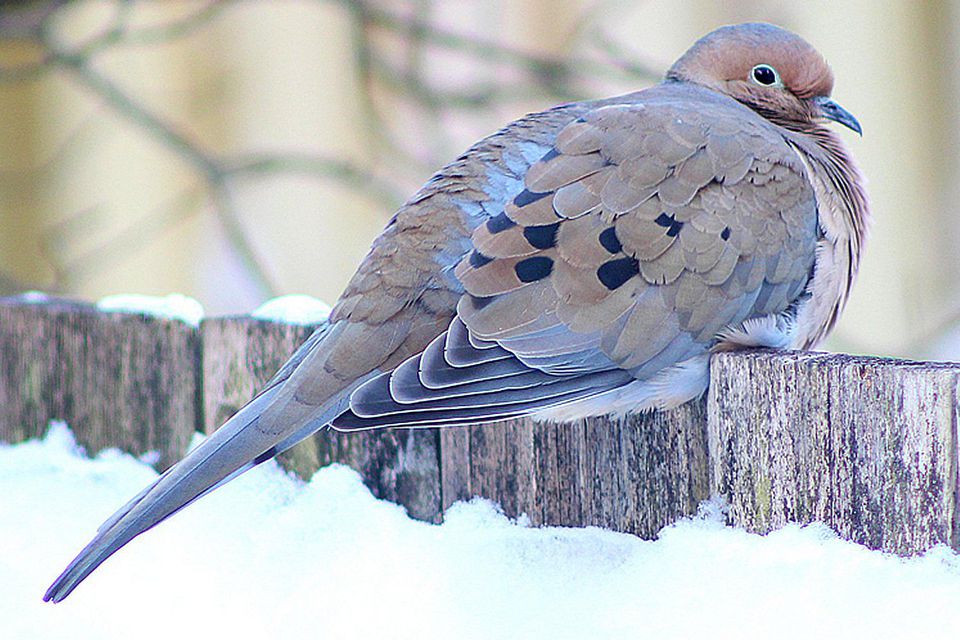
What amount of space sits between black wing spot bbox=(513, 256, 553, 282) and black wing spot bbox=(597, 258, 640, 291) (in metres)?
0.08

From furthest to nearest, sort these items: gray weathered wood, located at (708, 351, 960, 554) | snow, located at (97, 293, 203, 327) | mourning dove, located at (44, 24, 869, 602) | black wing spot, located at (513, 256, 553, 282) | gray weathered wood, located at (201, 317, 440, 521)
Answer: snow, located at (97, 293, 203, 327)
gray weathered wood, located at (201, 317, 440, 521)
black wing spot, located at (513, 256, 553, 282)
mourning dove, located at (44, 24, 869, 602)
gray weathered wood, located at (708, 351, 960, 554)

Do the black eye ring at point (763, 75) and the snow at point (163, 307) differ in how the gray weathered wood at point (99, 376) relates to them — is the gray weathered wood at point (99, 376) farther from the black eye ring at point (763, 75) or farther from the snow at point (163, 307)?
the black eye ring at point (763, 75)

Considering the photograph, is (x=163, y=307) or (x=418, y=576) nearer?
(x=418, y=576)

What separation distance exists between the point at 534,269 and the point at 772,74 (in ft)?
3.53

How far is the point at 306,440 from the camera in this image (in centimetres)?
228

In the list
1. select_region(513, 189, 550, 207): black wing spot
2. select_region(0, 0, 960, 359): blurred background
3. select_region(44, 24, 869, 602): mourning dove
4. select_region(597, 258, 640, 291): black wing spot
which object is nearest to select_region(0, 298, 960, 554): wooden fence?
select_region(44, 24, 869, 602): mourning dove

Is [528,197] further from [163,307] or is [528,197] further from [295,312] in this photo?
[163,307]

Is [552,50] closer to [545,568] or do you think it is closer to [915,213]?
[915,213]

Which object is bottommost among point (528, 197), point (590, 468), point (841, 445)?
point (590, 468)

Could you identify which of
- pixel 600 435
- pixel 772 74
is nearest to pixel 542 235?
pixel 600 435

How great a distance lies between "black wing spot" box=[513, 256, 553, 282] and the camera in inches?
78.5

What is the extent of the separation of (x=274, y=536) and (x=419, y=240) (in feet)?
1.77

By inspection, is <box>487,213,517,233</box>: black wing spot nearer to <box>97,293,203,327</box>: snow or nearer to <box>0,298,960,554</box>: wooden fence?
<box>0,298,960,554</box>: wooden fence

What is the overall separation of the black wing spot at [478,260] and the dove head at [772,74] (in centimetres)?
104
